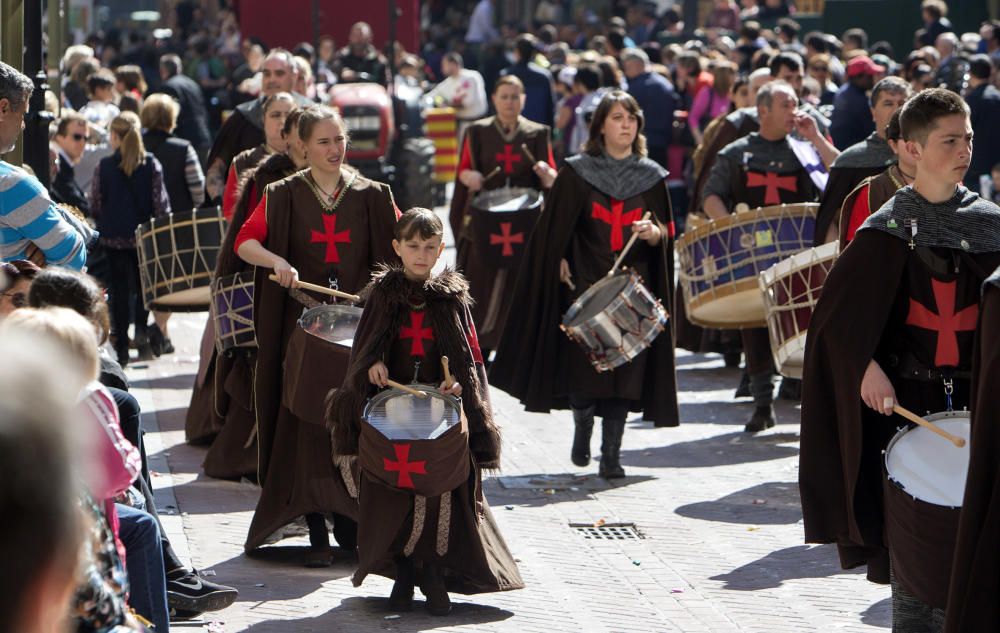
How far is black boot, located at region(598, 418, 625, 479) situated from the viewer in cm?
931

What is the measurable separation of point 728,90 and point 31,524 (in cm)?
1471

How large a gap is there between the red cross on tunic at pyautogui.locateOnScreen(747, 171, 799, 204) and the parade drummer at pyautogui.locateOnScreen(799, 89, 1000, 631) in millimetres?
4537

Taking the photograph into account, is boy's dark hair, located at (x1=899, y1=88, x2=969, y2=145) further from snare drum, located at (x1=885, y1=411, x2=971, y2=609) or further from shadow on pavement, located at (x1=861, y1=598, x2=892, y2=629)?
shadow on pavement, located at (x1=861, y1=598, x2=892, y2=629)

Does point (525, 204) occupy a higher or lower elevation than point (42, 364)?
lower

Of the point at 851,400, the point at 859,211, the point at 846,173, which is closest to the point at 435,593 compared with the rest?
the point at 851,400

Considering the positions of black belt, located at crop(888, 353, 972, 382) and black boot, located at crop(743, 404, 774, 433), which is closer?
black belt, located at crop(888, 353, 972, 382)

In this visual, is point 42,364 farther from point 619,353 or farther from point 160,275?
point 160,275

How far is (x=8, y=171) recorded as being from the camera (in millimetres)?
6059

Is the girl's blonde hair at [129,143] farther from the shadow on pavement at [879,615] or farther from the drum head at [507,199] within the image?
the shadow on pavement at [879,615]

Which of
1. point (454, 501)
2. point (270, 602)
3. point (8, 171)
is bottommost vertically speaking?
point (270, 602)

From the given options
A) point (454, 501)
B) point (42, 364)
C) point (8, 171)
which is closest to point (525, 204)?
point (454, 501)

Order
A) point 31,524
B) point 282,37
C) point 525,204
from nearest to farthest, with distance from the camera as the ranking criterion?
point 31,524 < point 525,204 < point 282,37

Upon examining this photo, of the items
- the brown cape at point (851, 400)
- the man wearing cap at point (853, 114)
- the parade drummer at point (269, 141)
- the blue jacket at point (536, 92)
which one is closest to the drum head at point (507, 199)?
the parade drummer at point (269, 141)

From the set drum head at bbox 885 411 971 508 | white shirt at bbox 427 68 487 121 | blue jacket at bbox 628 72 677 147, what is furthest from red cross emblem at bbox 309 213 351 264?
white shirt at bbox 427 68 487 121
